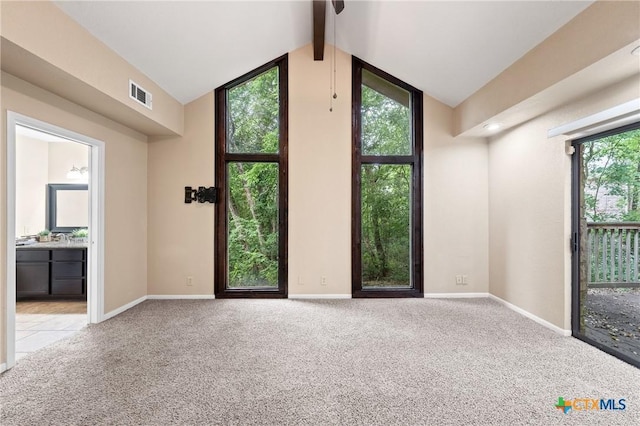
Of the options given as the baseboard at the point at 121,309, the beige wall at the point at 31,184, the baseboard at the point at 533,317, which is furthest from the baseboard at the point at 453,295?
the beige wall at the point at 31,184

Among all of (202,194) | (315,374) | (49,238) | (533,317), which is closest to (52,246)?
(49,238)

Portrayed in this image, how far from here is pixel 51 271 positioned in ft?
13.9

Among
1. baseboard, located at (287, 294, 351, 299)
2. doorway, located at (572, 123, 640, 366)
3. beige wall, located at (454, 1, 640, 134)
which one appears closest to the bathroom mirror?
baseboard, located at (287, 294, 351, 299)

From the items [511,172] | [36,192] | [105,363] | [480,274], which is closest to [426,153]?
[511,172]

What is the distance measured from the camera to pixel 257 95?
4527mm

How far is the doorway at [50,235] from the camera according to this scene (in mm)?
2514

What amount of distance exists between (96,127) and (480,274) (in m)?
5.51

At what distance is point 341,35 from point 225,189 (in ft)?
9.07

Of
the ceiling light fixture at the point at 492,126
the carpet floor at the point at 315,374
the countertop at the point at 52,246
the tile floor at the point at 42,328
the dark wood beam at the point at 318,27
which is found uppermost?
the dark wood beam at the point at 318,27

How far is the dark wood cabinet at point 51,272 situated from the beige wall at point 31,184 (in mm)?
850

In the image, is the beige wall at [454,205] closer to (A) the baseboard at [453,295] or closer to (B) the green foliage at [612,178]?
(A) the baseboard at [453,295]

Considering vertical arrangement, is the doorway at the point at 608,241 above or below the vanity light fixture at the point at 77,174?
below

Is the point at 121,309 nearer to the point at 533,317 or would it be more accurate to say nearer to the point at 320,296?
the point at 320,296

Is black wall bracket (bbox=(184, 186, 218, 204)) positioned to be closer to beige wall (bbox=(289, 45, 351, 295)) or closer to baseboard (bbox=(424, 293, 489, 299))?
beige wall (bbox=(289, 45, 351, 295))
